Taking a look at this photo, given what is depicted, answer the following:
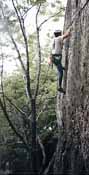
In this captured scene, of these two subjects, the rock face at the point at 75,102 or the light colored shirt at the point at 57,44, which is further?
the light colored shirt at the point at 57,44

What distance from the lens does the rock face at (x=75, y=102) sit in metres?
9.62

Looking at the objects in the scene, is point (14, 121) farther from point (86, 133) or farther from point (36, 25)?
point (86, 133)

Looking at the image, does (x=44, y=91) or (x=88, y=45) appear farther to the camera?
(x=44, y=91)

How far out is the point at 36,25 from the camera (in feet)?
50.3

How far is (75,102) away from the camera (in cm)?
1094

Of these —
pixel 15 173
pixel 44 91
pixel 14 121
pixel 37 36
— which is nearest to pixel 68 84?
pixel 37 36

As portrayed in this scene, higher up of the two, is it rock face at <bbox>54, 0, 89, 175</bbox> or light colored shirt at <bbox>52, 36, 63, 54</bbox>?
light colored shirt at <bbox>52, 36, 63, 54</bbox>

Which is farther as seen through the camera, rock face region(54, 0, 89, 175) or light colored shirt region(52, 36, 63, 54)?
light colored shirt region(52, 36, 63, 54)

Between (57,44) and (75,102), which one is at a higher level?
(57,44)

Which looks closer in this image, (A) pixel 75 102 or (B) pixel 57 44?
(B) pixel 57 44

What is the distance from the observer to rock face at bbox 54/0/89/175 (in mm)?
9625

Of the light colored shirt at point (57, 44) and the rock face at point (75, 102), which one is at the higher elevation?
the light colored shirt at point (57, 44)

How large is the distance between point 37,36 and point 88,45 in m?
6.69

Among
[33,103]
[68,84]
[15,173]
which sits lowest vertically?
[15,173]
